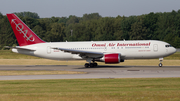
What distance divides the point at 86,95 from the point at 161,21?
112 meters

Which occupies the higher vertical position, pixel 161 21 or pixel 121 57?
pixel 161 21

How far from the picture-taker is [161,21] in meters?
120

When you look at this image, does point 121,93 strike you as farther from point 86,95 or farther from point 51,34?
point 51,34

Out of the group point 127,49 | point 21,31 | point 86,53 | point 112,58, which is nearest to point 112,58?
point 112,58

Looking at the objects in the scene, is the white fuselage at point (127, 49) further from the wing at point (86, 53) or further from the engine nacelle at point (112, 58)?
the engine nacelle at point (112, 58)

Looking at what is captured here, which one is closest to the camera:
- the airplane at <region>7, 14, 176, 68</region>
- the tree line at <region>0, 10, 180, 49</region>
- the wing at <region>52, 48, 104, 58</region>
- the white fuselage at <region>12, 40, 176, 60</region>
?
the wing at <region>52, 48, 104, 58</region>

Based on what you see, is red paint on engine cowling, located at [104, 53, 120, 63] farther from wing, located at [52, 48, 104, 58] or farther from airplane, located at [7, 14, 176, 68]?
wing, located at [52, 48, 104, 58]

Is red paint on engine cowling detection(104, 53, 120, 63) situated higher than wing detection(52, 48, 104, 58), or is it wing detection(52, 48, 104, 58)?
wing detection(52, 48, 104, 58)

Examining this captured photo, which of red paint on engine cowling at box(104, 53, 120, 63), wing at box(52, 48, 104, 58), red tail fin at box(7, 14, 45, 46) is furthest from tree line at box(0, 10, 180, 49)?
red tail fin at box(7, 14, 45, 46)

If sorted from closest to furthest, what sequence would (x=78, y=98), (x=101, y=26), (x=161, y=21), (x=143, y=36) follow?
1. (x=78, y=98)
2. (x=143, y=36)
3. (x=161, y=21)
4. (x=101, y=26)

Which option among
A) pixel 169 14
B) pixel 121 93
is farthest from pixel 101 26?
pixel 121 93

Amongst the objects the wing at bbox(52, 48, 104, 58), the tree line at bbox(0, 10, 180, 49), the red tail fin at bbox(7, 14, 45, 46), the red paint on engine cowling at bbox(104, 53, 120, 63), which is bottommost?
the red paint on engine cowling at bbox(104, 53, 120, 63)

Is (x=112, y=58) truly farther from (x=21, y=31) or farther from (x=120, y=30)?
(x=120, y=30)

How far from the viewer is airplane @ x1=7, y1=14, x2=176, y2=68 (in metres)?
37.0
